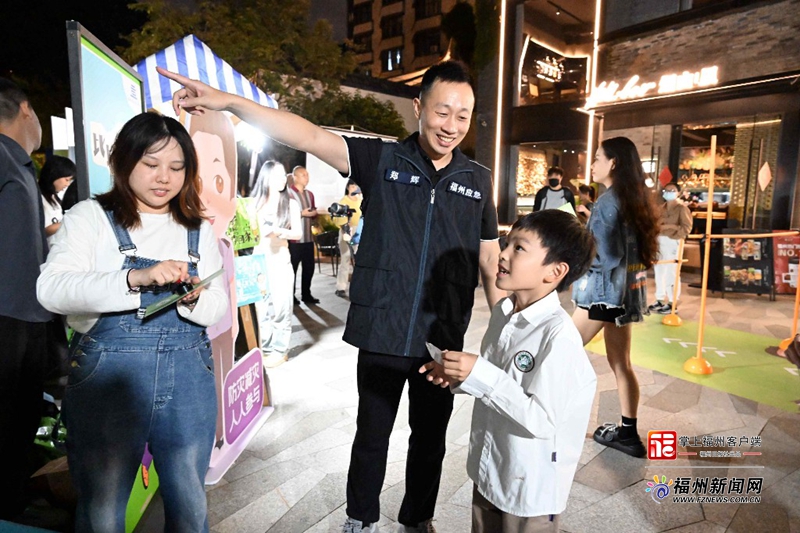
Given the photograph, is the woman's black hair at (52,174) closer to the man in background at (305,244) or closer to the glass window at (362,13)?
the man in background at (305,244)

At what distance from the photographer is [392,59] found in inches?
1603

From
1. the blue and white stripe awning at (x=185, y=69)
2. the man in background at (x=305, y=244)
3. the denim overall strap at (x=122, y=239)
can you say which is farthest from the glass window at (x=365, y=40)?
the denim overall strap at (x=122, y=239)

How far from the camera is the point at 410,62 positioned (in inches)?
1538

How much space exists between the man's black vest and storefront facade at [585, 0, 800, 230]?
296 inches

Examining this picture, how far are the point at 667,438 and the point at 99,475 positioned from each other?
3152mm

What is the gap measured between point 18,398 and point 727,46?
39.4ft

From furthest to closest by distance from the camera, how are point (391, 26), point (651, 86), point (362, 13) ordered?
point (362, 13)
point (391, 26)
point (651, 86)

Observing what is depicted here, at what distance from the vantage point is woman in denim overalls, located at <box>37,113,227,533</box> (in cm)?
141

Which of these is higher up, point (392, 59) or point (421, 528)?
point (392, 59)

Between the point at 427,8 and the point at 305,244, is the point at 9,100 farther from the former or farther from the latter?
the point at 427,8

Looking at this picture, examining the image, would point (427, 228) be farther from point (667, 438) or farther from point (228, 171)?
point (667, 438)

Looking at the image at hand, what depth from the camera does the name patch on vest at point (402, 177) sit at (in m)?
1.88

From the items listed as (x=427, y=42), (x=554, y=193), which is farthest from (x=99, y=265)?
(x=427, y=42)

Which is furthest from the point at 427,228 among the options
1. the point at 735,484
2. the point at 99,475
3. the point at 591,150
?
the point at 591,150
